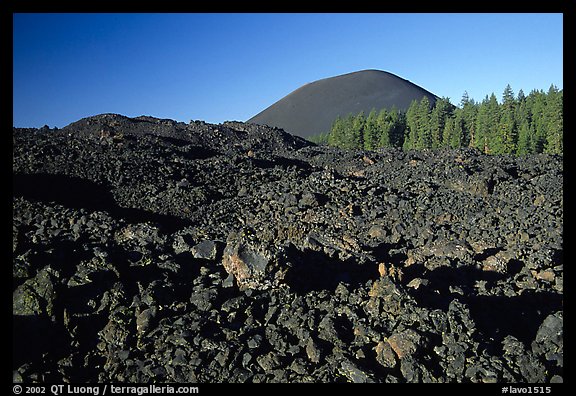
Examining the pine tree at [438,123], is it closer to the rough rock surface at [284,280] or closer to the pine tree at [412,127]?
the pine tree at [412,127]

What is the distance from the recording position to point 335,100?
97.2 m

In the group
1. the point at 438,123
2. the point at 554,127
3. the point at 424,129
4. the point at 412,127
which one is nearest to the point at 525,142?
the point at 554,127

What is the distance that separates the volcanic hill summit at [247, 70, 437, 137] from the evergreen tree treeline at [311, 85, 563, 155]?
2962 centimetres

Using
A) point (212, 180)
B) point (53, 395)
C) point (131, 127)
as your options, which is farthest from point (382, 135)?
point (53, 395)

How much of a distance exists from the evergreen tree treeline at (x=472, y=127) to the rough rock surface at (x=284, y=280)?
29.2 meters

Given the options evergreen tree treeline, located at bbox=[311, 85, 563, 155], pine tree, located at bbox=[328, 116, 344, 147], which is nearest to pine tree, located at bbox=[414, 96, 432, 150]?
evergreen tree treeline, located at bbox=[311, 85, 563, 155]

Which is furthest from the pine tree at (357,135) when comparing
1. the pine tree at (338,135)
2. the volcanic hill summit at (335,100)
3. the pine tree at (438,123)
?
the volcanic hill summit at (335,100)

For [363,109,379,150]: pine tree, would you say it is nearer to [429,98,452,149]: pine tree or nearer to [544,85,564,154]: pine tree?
[429,98,452,149]: pine tree

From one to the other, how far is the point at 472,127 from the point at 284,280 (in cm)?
4725

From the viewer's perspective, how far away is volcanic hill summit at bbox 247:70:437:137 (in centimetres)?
8768

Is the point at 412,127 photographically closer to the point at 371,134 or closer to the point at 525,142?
the point at 371,134

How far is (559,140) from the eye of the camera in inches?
1516

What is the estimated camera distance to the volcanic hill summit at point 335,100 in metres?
87.7

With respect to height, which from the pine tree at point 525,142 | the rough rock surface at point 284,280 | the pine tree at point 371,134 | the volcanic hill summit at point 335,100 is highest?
the volcanic hill summit at point 335,100
